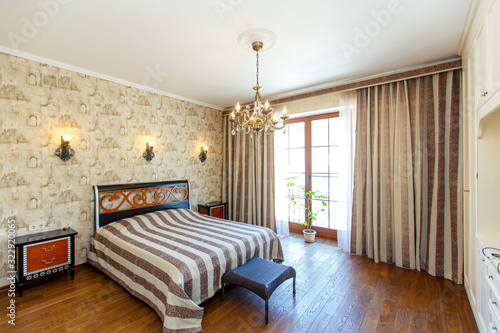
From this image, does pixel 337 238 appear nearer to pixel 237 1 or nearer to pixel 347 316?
pixel 347 316

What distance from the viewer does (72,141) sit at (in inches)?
123

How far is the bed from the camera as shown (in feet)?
6.75

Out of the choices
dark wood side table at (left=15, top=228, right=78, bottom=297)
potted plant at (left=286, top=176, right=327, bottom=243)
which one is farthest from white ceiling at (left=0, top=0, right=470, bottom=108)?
dark wood side table at (left=15, top=228, right=78, bottom=297)

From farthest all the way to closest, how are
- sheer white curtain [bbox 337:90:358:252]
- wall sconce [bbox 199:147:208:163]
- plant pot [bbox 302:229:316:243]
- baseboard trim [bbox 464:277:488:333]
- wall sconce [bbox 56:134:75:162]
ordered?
wall sconce [bbox 199:147:208:163] < plant pot [bbox 302:229:316:243] < sheer white curtain [bbox 337:90:358:252] < wall sconce [bbox 56:134:75:162] < baseboard trim [bbox 464:277:488:333]

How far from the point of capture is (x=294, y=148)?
15.3 feet

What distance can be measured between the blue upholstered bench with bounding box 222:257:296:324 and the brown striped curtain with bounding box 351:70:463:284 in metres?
1.74

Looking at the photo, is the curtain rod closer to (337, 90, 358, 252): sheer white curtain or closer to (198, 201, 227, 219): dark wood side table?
(337, 90, 358, 252): sheer white curtain

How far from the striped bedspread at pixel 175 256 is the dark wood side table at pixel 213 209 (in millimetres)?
961

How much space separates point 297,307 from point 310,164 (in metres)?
2.69

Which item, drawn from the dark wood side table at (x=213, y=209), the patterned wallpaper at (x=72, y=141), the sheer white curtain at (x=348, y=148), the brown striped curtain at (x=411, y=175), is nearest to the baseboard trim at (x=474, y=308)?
the brown striped curtain at (x=411, y=175)

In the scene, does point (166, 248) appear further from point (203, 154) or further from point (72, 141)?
point (203, 154)

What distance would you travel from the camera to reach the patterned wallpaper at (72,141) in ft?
8.80

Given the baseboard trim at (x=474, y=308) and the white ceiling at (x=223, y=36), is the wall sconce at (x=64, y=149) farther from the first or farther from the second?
the baseboard trim at (x=474, y=308)

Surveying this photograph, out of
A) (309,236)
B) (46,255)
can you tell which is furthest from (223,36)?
(309,236)
